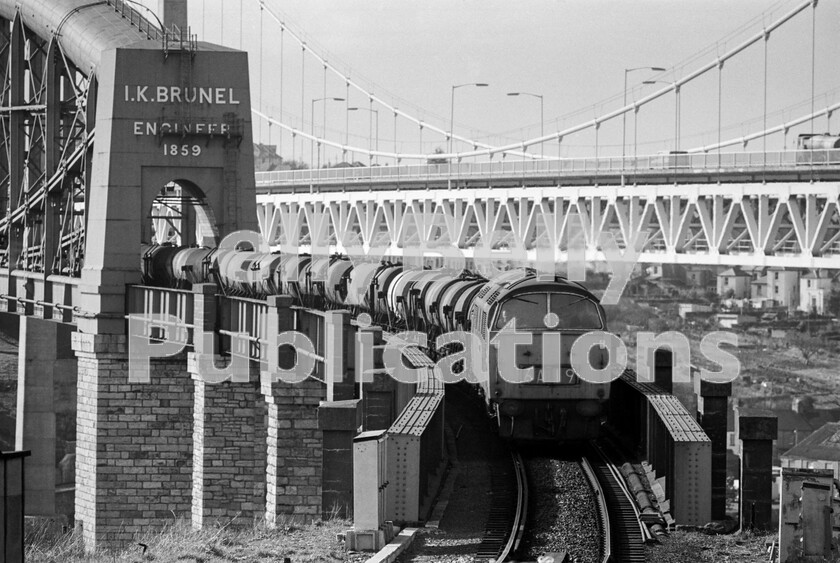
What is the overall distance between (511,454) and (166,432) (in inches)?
626

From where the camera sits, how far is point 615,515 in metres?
18.4

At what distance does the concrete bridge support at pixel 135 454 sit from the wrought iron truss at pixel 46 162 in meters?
9.10

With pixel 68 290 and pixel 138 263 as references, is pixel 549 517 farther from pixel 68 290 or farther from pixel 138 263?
pixel 68 290

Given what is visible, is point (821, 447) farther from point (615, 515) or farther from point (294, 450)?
point (615, 515)

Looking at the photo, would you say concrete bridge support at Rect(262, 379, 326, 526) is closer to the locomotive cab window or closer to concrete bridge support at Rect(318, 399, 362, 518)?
concrete bridge support at Rect(318, 399, 362, 518)

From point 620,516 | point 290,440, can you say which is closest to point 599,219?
point 290,440

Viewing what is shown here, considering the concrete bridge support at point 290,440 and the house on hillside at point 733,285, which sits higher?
the house on hillside at point 733,285

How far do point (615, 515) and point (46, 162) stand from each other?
35487mm

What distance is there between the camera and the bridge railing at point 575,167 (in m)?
52.6

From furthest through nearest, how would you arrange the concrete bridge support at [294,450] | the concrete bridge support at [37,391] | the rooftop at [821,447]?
1. the rooftop at [821,447]
2. the concrete bridge support at [37,391]
3. the concrete bridge support at [294,450]

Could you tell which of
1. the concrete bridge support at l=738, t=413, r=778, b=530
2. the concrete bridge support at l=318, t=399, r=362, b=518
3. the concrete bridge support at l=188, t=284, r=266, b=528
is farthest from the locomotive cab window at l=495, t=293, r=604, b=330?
the concrete bridge support at l=188, t=284, r=266, b=528

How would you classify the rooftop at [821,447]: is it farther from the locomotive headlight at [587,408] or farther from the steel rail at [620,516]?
the steel rail at [620,516]

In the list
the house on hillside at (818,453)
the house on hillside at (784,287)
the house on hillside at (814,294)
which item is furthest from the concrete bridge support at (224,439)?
the house on hillside at (784,287)

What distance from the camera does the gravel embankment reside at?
1652 cm
